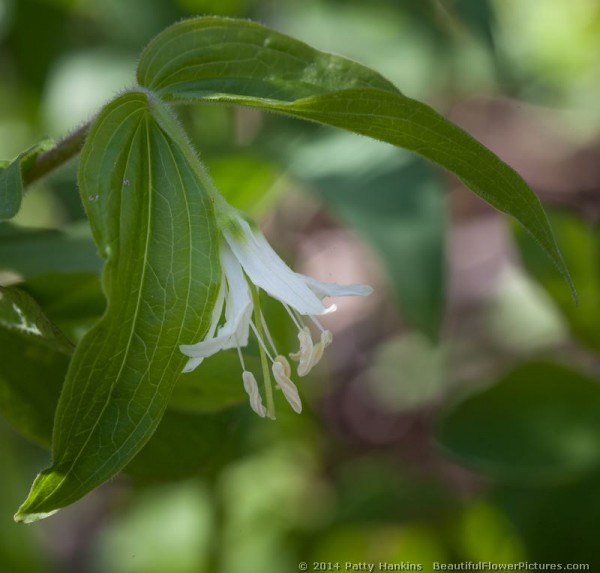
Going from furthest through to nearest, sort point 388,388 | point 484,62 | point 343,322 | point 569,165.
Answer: point 569,165 < point 343,322 < point 388,388 < point 484,62

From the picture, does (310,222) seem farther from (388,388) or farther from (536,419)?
(536,419)

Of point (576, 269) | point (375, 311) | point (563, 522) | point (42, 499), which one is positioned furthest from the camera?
point (375, 311)

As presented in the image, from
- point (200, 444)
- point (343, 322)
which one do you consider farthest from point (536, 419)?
point (343, 322)

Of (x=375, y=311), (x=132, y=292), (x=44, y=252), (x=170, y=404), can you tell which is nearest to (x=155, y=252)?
(x=132, y=292)

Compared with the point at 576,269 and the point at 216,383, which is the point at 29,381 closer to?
the point at 216,383

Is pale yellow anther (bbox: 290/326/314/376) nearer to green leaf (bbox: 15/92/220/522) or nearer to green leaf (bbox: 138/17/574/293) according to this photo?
green leaf (bbox: 15/92/220/522)

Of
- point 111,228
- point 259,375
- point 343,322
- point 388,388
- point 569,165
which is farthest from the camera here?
point 569,165
